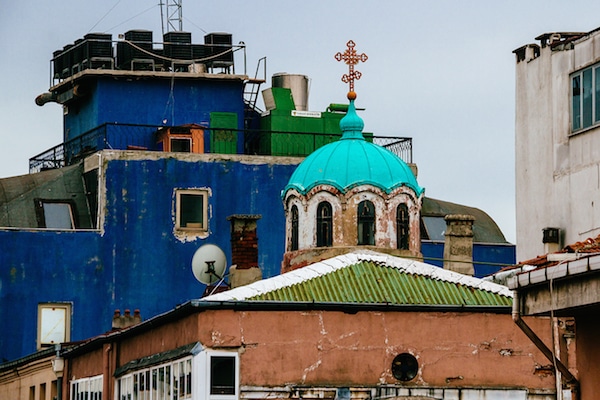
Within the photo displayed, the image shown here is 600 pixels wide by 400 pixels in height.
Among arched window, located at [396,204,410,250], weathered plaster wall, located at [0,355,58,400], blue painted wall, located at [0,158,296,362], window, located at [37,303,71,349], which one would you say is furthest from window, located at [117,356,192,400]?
blue painted wall, located at [0,158,296,362]

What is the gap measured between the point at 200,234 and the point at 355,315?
72.7ft

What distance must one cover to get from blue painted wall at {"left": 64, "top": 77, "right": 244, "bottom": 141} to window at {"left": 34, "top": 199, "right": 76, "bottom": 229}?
128 inches

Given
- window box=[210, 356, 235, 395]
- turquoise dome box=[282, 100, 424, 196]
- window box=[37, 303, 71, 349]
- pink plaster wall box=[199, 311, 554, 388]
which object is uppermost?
turquoise dome box=[282, 100, 424, 196]

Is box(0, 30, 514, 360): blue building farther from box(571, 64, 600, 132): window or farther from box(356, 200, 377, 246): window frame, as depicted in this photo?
box(356, 200, 377, 246): window frame

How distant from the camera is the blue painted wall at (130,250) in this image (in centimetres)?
5606

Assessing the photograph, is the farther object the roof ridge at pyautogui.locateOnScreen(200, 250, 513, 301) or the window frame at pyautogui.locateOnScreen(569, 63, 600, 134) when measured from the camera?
the window frame at pyautogui.locateOnScreen(569, 63, 600, 134)

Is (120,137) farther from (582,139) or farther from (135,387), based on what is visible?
(135,387)

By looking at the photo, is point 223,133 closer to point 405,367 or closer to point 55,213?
point 55,213

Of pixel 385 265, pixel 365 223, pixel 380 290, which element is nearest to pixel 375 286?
pixel 380 290

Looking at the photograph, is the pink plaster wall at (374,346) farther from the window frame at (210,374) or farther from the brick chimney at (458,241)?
the brick chimney at (458,241)

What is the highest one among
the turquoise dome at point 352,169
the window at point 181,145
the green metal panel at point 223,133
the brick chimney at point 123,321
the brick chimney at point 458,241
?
the green metal panel at point 223,133

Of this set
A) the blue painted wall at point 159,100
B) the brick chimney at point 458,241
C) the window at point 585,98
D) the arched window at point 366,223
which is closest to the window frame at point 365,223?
the arched window at point 366,223

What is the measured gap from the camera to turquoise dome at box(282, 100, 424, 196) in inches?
1708

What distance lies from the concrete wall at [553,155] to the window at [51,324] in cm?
1343
